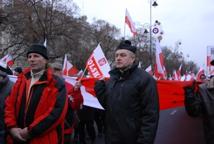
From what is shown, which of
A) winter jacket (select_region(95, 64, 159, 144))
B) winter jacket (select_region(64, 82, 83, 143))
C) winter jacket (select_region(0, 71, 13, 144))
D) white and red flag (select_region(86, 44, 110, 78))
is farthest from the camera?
white and red flag (select_region(86, 44, 110, 78))

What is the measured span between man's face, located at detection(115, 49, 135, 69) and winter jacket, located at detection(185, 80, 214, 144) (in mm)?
1064

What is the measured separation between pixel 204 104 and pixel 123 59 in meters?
1.34

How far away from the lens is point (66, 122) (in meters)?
6.63

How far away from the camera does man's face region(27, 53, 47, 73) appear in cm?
518

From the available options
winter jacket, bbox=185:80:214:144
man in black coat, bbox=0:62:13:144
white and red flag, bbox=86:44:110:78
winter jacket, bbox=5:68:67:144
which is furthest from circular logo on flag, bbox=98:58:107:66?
winter jacket, bbox=5:68:67:144

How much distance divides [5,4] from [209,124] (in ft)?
112

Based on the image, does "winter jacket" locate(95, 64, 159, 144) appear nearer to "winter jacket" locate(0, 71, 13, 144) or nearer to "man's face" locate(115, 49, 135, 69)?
"man's face" locate(115, 49, 135, 69)

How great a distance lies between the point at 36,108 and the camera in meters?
4.94

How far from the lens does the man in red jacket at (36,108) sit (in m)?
4.89

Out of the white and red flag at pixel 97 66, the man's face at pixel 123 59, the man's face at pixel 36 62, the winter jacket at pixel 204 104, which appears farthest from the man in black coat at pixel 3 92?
the white and red flag at pixel 97 66

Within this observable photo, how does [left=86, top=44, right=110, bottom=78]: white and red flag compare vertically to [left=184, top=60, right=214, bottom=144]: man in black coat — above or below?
above

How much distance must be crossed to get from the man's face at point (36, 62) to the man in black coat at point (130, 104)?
2.64ft

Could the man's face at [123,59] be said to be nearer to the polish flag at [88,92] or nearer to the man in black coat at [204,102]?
the man in black coat at [204,102]

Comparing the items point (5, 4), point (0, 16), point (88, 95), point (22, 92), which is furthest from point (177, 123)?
point (5, 4)
